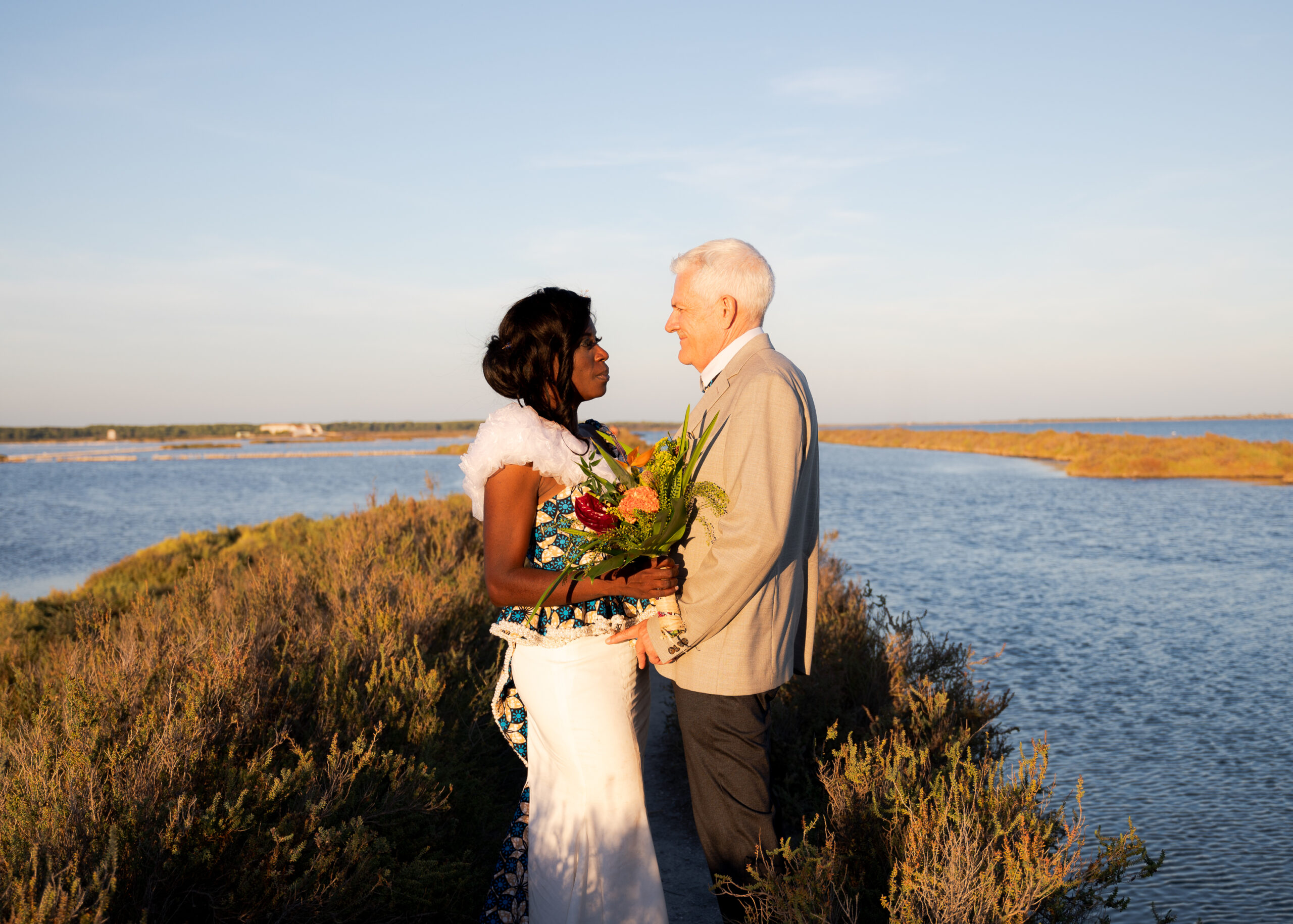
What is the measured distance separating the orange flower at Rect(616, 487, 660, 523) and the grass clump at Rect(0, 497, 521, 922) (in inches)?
61.5

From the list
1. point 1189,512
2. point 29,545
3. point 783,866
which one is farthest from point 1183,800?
point 29,545

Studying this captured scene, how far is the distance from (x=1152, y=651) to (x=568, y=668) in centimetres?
836

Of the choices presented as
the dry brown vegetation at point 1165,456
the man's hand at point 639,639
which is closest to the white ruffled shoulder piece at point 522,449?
the man's hand at point 639,639

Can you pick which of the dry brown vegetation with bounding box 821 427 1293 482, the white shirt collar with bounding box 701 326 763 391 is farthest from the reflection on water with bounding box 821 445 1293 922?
the dry brown vegetation with bounding box 821 427 1293 482

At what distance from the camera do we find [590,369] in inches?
106

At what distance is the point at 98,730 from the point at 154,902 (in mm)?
756

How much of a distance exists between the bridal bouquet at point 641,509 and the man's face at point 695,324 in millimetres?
345

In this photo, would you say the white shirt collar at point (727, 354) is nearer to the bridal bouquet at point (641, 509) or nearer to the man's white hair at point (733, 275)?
the man's white hair at point (733, 275)

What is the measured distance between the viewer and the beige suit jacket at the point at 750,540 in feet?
8.04

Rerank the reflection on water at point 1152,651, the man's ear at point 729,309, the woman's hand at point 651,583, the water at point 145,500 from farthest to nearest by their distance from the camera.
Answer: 1. the water at point 145,500
2. the reflection on water at point 1152,651
3. the man's ear at point 729,309
4. the woman's hand at point 651,583

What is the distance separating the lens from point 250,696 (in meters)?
3.63

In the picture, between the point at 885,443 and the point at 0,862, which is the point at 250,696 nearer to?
the point at 0,862

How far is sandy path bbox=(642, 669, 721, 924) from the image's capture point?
144 inches

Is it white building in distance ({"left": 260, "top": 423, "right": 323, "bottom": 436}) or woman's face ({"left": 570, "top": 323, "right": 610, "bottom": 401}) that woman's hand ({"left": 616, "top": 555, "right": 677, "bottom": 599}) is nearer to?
woman's face ({"left": 570, "top": 323, "right": 610, "bottom": 401})
